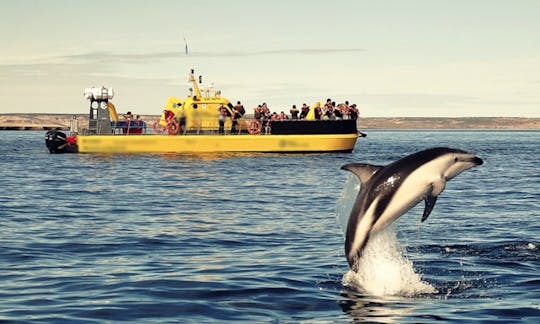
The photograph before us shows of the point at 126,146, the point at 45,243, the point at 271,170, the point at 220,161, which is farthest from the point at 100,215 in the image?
the point at 126,146

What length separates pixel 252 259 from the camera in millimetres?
16500

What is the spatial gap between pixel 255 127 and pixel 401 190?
158 ft

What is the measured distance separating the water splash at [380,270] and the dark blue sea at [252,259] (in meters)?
0.03

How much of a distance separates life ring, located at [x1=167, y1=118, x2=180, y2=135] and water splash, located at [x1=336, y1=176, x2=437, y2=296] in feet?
156

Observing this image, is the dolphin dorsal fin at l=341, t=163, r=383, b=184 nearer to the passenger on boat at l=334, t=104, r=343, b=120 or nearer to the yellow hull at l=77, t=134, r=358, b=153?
the yellow hull at l=77, t=134, r=358, b=153

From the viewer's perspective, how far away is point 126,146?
6141 cm

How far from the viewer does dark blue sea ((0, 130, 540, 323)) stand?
12008mm

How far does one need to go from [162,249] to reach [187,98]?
45.4m

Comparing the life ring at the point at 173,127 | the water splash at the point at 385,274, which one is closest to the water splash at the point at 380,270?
the water splash at the point at 385,274

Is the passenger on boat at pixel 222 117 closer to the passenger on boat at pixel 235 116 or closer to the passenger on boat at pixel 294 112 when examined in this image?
the passenger on boat at pixel 235 116

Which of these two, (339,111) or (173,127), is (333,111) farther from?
(173,127)

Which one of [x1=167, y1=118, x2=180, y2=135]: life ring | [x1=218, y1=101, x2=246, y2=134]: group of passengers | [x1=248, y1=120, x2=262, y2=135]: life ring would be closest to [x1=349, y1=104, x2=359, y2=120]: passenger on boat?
[x1=248, y1=120, x2=262, y2=135]: life ring

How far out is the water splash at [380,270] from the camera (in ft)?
43.2

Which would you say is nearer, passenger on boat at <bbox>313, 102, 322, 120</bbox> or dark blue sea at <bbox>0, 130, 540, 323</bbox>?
dark blue sea at <bbox>0, 130, 540, 323</bbox>
